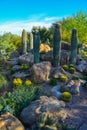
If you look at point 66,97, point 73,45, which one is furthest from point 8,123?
point 73,45

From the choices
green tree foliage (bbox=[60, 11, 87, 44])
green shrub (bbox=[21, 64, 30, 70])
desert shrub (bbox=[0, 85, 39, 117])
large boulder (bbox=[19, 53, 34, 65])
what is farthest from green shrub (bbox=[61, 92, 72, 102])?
green tree foliage (bbox=[60, 11, 87, 44])

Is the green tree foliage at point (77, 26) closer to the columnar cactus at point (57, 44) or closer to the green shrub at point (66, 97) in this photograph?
the columnar cactus at point (57, 44)

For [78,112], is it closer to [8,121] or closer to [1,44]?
[8,121]

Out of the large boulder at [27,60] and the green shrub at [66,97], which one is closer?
the green shrub at [66,97]

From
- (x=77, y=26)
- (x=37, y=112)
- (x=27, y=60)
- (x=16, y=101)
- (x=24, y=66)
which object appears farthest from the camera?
(x=77, y=26)

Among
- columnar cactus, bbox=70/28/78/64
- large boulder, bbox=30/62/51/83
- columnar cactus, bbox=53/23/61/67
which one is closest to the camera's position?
large boulder, bbox=30/62/51/83

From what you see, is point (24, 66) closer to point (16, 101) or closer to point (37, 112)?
point (16, 101)

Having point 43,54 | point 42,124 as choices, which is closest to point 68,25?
point 43,54

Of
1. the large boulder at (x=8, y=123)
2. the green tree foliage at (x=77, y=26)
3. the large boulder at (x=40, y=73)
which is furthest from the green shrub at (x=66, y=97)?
the green tree foliage at (x=77, y=26)

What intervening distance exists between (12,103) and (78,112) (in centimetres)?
403

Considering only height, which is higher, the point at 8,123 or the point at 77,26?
the point at 77,26

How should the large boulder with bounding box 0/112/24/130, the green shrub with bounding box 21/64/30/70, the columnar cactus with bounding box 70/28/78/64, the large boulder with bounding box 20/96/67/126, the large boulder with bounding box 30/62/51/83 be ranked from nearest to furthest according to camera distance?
1. the large boulder with bounding box 0/112/24/130
2. the large boulder with bounding box 20/96/67/126
3. the large boulder with bounding box 30/62/51/83
4. the green shrub with bounding box 21/64/30/70
5. the columnar cactus with bounding box 70/28/78/64

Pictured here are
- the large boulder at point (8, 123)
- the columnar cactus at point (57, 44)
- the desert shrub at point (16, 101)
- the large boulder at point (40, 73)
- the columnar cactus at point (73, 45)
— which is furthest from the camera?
the columnar cactus at point (73, 45)

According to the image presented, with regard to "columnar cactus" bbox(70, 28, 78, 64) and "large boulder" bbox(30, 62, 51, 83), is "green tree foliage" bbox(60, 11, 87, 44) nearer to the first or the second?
"columnar cactus" bbox(70, 28, 78, 64)
